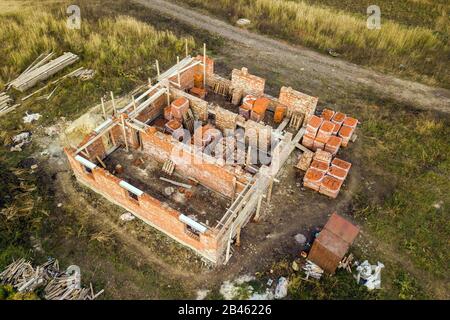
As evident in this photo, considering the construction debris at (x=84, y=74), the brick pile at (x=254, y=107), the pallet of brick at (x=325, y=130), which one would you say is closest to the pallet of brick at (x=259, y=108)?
the brick pile at (x=254, y=107)

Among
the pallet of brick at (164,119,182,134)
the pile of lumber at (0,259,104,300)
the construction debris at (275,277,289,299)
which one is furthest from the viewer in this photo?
the pallet of brick at (164,119,182,134)

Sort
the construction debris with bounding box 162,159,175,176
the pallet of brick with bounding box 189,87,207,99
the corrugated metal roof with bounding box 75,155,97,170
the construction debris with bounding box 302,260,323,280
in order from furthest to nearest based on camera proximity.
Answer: the pallet of brick with bounding box 189,87,207,99, the construction debris with bounding box 162,159,175,176, the corrugated metal roof with bounding box 75,155,97,170, the construction debris with bounding box 302,260,323,280

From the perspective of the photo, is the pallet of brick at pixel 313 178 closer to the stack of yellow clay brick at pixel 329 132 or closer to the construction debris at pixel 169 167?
the stack of yellow clay brick at pixel 329 132

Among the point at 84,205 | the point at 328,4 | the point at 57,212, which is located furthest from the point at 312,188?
the point at 328,4

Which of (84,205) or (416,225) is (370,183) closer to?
(416,225)

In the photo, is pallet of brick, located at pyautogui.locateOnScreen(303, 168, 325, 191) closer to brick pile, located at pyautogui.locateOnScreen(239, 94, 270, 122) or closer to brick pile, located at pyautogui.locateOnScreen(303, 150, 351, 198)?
brick pile, located at pyautogui.locateOnScreen(303, 150, 351, 198)

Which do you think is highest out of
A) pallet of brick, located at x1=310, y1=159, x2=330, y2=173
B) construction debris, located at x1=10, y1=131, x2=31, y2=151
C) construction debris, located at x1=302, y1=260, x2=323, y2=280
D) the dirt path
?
the dirt path

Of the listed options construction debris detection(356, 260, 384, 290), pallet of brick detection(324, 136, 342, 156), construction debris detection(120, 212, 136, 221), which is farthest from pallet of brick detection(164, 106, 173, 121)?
construction debris detection(356, 260, 384, 290)
